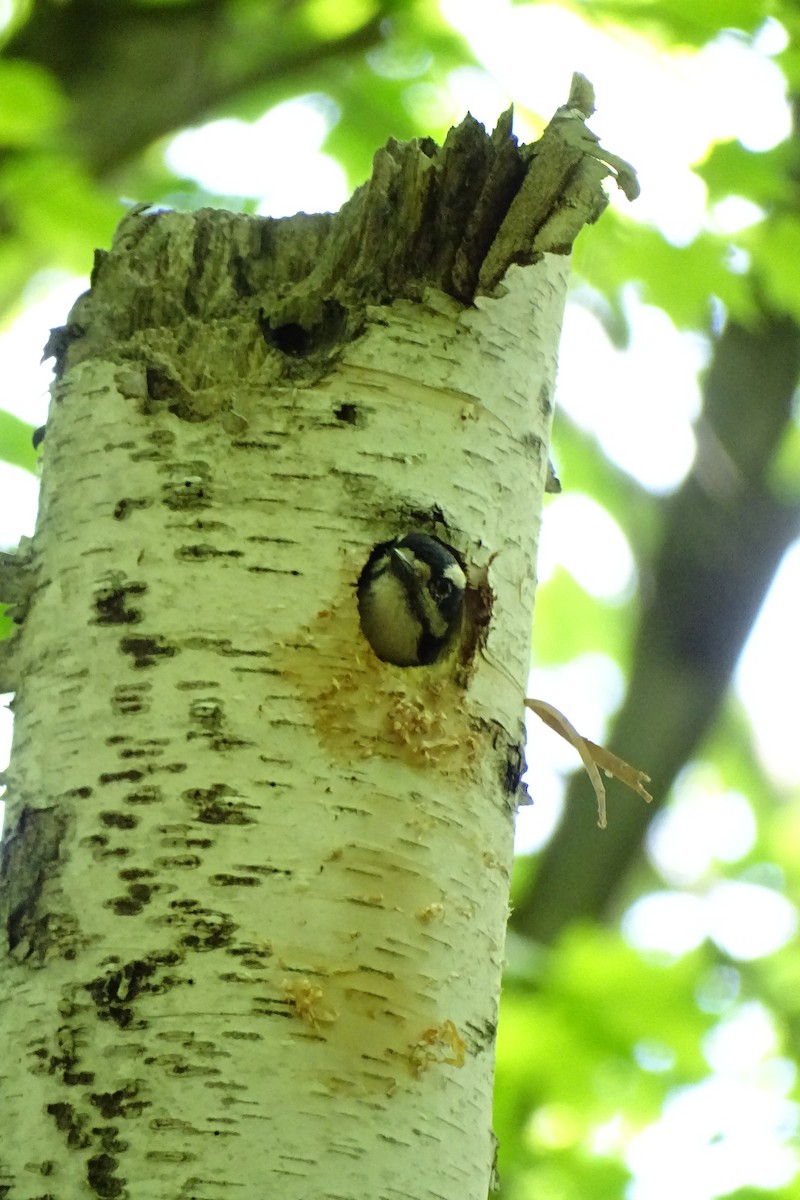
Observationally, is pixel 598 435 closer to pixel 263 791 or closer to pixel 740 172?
pixel 740 172

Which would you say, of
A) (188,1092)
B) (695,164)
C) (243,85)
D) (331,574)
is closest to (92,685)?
(331,574)

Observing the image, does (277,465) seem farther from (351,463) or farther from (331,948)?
(331,948)

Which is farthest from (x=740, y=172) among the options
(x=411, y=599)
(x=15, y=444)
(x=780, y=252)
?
(x=411, y=599)

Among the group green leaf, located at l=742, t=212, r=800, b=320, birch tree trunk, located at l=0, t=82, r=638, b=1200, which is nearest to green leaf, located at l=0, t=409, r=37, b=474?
birch tree trunk, located at l=0, t=82, r=638, b=1200

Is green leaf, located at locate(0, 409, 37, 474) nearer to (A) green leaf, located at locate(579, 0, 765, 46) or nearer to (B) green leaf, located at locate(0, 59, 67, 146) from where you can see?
(B) green leaf, located at locate(0, 59, 67, 146)

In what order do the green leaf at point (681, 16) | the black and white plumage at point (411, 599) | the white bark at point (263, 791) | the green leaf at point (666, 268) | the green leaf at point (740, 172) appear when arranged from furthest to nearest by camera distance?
the green leaf at point (666, 268) < the green leaf at point (740, 172) < the green leaf at point (681, 16) < the black and white plumage at point (411, 599) < the white bark at point (263, 791)

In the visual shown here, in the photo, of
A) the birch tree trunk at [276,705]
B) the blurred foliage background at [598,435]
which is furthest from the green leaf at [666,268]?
the birch tree trunk at [276,705]

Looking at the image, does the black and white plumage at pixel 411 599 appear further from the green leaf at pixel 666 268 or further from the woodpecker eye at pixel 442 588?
the green leaf at pixel 666 268
